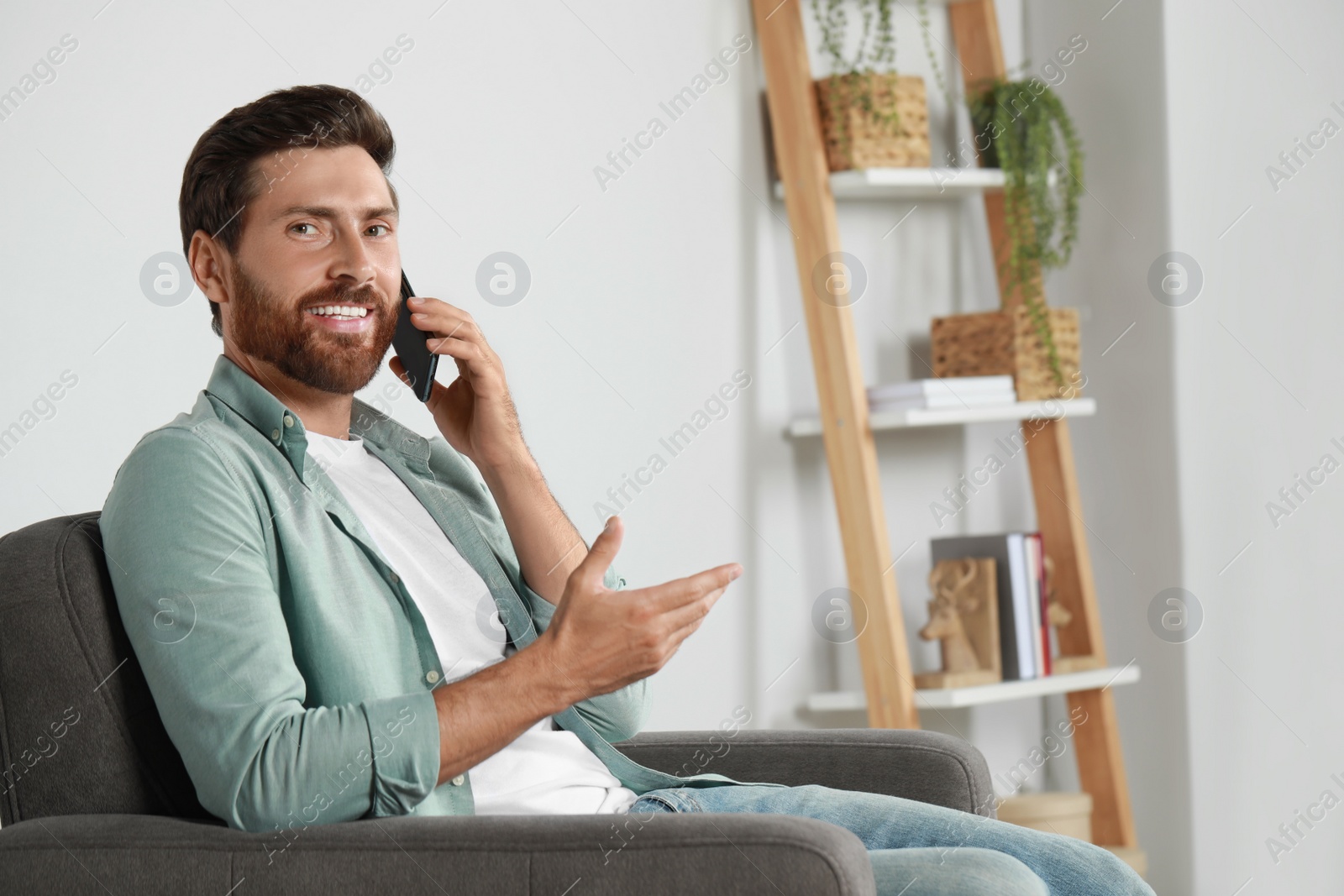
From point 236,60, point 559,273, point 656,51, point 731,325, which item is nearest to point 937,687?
point 731,325

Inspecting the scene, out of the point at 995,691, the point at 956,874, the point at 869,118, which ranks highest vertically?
the point at 869,118

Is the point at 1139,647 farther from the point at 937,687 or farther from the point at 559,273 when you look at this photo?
the point at 559,273

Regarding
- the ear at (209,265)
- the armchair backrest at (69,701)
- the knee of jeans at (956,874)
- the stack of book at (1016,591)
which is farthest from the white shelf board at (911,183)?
the armchair backrest at (69,701)

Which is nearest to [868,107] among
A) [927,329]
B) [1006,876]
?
[927,329]

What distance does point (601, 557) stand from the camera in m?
1.27

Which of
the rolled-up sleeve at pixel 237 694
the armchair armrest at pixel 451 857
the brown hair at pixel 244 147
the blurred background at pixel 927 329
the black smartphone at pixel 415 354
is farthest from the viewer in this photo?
the blurred background at pixel 927 329

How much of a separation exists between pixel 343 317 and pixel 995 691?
5.60ft

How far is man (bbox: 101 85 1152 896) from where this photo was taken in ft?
3.95

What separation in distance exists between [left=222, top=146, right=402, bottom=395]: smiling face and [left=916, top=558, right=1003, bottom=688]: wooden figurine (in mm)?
1587

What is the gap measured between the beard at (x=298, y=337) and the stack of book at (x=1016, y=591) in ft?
5.37

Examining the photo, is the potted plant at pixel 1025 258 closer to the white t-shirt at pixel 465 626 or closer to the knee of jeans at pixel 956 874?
the white t-shirt at pixel 465 626

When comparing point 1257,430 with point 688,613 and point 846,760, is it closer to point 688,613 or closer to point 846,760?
point 846,760

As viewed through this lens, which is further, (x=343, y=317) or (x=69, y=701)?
(x=343, y=317)

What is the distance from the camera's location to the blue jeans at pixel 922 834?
4.29ft
